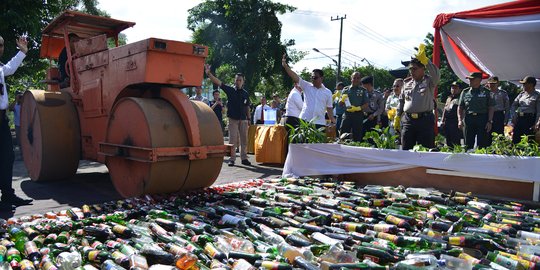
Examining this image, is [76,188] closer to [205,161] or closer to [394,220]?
[205,161]

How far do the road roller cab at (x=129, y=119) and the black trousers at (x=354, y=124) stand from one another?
13.3 ft

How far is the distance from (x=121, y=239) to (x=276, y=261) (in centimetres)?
152

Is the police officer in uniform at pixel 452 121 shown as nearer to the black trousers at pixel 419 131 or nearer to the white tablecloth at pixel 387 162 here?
the black trousers at pixel 419 131

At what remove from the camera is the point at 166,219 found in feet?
14.0

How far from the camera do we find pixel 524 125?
8383mm

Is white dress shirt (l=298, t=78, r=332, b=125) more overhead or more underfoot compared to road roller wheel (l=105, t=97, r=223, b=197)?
more overhead

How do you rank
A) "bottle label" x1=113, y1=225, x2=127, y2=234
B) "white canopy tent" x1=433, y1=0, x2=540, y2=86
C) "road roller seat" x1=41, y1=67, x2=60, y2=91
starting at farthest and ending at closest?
"white canopy tent" x1=433, y1=0, x2=540, y2=86, "road roller seat" x1=41, y1=67, x2=60, y2=91, "bottle label" x1=113, y1=225, x2=127, y2=234

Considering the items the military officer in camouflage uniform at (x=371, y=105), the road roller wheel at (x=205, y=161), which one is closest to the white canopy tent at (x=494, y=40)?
the military officer in camouflage uniform at (x=371, y=105)

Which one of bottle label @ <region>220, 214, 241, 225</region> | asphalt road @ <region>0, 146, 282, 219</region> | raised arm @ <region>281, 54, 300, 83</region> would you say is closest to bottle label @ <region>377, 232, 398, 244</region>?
bottle label @ <region>220, 214, 241, 225</region>

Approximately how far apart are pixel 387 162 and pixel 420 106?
1.04 metres

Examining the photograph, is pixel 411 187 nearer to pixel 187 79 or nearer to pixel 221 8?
pixel 187 79

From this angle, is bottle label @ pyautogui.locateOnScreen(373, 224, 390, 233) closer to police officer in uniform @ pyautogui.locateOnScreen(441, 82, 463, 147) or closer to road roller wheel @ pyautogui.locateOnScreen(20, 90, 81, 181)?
→ road roller wheel @ pyautogui.locateOnScreen(20, 90, 81, 181)

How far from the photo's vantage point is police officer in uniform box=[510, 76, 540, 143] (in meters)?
8.16

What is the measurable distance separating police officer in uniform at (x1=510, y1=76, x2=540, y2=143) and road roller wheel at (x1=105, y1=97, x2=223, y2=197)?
642 centimetres
